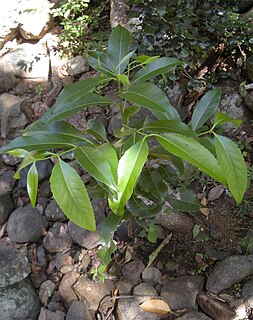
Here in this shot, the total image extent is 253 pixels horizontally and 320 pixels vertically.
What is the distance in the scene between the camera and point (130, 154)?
1035 millimetres

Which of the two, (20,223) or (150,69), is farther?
(20,223)

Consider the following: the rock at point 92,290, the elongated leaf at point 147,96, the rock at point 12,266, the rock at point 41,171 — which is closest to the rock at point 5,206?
the rock at point 41,171

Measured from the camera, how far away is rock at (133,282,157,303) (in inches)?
83.0

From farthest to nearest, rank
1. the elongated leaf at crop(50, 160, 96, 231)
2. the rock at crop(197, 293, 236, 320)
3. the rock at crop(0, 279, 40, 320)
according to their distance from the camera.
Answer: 1. the rock at crop(0, 279, 40, 320)
2. the rock at crop(197, 293, 236, 320)
3. the elongated leaf at crop(50, 160, 96, 231)

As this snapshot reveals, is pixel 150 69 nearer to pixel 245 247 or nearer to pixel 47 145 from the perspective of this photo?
pixel 47 145

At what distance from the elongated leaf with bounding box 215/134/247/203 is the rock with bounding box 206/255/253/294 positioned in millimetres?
1057

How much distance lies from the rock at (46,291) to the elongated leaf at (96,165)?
1477 mm

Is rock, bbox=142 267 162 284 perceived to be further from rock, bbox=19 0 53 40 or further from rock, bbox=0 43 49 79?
rock, bbox=19 0 53 40

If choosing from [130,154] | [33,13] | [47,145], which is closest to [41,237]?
[47,145]

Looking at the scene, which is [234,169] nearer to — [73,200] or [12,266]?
[73,200]

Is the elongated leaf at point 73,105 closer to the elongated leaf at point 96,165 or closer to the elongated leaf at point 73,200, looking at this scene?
the elongated leaf at point 96,165

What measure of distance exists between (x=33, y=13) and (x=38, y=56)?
44cm

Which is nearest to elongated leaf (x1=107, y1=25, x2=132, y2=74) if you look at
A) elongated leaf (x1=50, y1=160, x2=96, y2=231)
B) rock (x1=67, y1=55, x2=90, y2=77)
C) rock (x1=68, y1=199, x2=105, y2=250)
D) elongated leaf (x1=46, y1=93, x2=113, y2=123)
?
elongated leaf (x1=46, y1=93, x2=113, y2=123)

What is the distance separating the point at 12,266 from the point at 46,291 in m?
0.25
